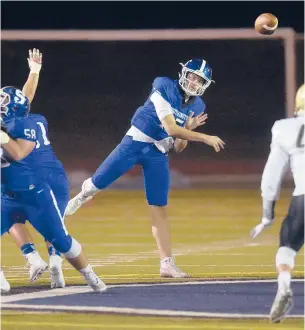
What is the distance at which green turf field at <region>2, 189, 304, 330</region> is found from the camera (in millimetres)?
7746

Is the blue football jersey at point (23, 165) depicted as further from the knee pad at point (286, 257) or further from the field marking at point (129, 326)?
the knee pad at point (286, 257)

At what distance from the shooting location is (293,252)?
305 inches

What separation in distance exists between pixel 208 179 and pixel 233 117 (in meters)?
1.14

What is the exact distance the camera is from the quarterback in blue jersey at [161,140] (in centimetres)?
1005

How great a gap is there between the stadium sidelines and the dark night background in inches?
472

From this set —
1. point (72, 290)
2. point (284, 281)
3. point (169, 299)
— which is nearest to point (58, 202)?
point (72, 290)

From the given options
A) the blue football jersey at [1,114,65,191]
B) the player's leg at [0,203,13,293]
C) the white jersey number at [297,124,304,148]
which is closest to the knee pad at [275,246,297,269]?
the white jersey number at [297,124,304,148]

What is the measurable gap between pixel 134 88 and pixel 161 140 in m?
11.5

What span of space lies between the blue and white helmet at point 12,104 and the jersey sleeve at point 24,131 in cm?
11

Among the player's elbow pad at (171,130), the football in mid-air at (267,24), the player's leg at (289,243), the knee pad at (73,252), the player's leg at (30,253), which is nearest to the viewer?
the player's leg at (289,243)

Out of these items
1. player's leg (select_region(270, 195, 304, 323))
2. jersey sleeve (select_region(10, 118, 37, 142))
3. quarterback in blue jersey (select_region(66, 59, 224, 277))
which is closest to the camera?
player's leg (select_region(270, 195, 304, 323))

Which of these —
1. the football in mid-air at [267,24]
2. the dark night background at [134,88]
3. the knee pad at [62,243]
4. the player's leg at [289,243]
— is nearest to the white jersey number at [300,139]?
the player's leg at [289,243]

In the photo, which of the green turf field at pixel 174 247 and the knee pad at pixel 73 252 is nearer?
the green turf field at pixel 174 247

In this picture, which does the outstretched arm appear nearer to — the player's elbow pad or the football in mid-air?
the player's elbow pad
